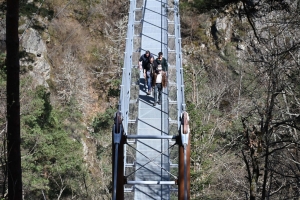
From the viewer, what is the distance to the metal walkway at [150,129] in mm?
5797

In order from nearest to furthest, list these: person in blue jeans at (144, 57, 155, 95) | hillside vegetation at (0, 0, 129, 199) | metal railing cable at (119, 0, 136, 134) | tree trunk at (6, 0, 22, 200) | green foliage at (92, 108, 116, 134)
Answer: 1. tree trunk at (6, 0, 22, 200)
2. metal railing cable at (119, 0, 136, 134)
3. person in blue jeans at (144, 57, 155, 95)
4. hillside vegetation at (0, 0, 129, 199)
5. green foliage at (92, 108, 116, 134)

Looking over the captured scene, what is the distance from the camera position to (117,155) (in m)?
5.54

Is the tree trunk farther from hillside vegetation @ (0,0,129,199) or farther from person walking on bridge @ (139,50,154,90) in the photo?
hillside vegetation @ (0,0,129,199)

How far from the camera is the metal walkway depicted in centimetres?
580

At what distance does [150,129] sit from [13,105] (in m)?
2.55

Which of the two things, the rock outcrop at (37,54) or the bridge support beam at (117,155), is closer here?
the bridge support beam at (117,155)

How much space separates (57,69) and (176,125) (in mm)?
19342

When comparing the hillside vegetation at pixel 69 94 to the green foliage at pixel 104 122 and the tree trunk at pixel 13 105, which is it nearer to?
the green foliage at pixel 104 122

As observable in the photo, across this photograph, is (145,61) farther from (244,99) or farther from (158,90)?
(244,99)

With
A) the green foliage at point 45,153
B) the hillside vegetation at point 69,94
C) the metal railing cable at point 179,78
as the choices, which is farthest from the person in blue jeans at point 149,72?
the green foliage at point 45,153

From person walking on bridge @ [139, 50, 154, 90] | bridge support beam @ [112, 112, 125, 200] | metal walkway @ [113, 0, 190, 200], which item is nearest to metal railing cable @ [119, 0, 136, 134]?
metal walkway @ [113, 0, 190, 200]

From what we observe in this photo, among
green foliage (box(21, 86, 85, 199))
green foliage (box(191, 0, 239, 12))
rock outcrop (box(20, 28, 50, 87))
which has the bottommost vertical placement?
green foliage (box(21, 86, 85, 199))

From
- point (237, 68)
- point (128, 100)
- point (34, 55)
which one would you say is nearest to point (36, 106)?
point (128, 100)

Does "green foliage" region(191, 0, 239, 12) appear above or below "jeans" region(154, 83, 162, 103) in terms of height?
above
